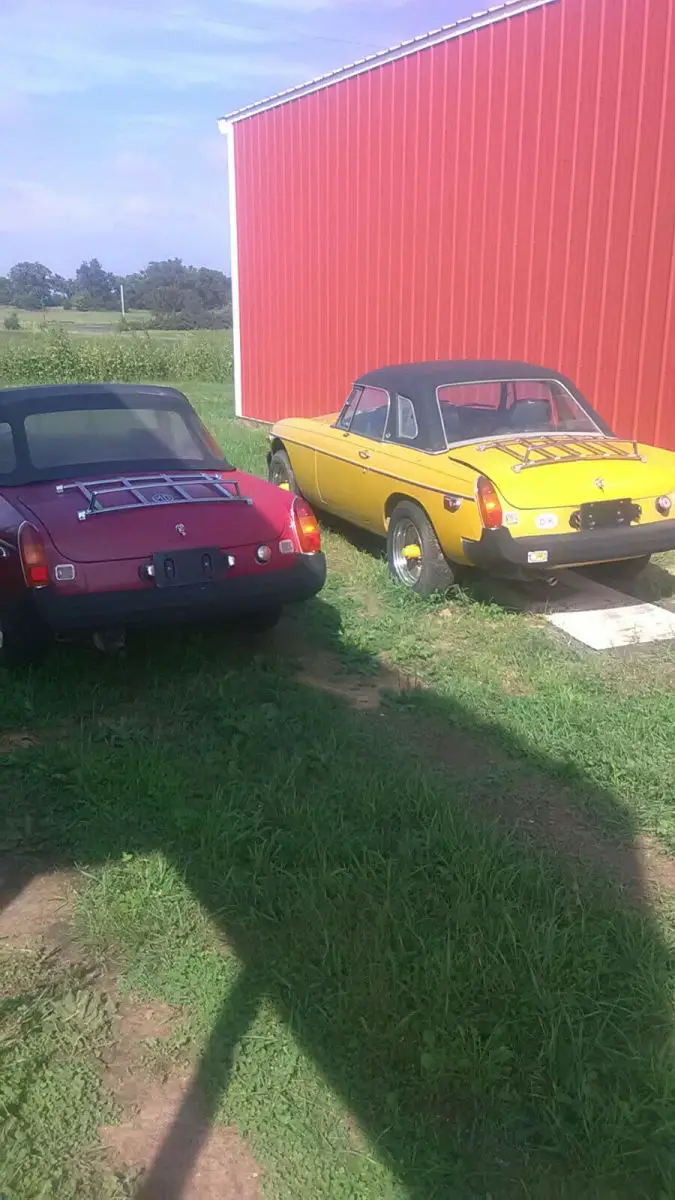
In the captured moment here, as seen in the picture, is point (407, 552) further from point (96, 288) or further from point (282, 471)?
point (96, 288)

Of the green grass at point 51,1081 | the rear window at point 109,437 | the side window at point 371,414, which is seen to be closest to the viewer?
the green grass at point 51,1081

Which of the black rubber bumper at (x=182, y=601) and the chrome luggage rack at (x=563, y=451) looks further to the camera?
the chrome luggage rack at (x=563, y=451)

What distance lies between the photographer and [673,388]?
335 inches

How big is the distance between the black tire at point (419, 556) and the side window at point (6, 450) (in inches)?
101

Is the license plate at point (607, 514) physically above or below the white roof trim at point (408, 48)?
below

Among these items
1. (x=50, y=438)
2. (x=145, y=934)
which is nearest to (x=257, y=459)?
(x=50, y=438)

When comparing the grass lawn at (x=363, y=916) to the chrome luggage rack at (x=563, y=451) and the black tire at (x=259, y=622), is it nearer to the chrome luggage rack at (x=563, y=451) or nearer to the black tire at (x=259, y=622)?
the black tire at (x=259, y=622)

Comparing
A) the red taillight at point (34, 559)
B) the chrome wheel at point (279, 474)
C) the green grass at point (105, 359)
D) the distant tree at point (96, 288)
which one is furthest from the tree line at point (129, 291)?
the red taillight at point (34, 559)

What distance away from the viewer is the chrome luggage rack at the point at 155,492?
4941 millimetres

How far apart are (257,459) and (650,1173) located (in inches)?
405

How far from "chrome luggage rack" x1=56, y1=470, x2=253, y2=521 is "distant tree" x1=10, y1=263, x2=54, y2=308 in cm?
4930

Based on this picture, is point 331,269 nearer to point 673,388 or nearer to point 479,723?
point 673,388

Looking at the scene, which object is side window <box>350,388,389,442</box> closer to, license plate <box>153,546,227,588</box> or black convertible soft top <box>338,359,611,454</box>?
black convertible soft top <box>338,359,611,454</box>

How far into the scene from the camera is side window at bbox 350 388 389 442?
7.34 metres
